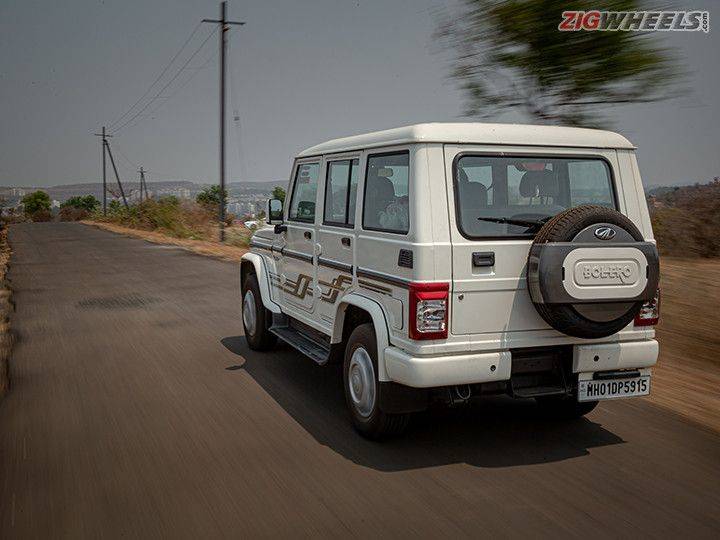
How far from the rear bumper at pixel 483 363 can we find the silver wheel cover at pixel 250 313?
3311 mm

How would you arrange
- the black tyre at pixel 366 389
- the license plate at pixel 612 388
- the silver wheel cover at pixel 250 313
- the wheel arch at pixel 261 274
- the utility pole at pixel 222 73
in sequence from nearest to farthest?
the license plate at pixel 612 388, the black tyre at pixel 366 389, the wheel arch at pixel 261 274, the silver wheel cover at pixel 250 313, the utility pole at pixel 222 73

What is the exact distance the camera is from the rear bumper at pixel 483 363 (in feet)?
13.6

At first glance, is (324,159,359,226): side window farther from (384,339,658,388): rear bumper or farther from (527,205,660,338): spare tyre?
(527,205,660,338): spare tyre

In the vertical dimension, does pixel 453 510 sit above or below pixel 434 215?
below

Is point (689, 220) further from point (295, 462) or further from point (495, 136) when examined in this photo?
point (295, 462)

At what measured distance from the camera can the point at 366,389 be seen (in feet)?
15.5

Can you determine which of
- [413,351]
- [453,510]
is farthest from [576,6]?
[453,510]

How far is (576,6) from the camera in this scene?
398 inches

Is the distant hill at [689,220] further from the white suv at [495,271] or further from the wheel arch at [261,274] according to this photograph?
the white suv at [495,271]

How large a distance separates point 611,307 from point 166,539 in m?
2.80

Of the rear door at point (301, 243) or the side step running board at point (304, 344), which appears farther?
the rear door at point (301, 243)

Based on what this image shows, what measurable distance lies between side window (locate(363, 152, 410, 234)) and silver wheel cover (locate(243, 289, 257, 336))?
2.84m

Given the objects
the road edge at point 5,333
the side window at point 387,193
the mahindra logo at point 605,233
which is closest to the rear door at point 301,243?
the side window at point 387,193

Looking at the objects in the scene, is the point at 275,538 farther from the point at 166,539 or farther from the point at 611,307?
the point at 611,307
